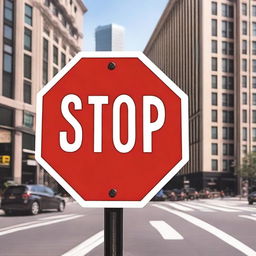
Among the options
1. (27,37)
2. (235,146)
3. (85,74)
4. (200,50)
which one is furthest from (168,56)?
(85,74)

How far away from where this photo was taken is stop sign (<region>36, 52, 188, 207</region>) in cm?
181

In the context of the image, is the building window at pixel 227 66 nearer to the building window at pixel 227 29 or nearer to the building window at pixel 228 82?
the building window at pixel 228 82

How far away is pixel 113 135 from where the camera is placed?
5.98 ft

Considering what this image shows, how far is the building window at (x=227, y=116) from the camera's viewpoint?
3000 inches

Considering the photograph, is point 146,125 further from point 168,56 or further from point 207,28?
point 168,56

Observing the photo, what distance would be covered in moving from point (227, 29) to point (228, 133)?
16956 mm

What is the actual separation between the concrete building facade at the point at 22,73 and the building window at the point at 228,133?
3130cm

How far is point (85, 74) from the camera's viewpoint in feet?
6.11

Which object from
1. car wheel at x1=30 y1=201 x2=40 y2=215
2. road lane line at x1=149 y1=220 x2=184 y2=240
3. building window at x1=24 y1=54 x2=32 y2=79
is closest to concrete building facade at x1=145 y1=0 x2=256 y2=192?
building window at x1=24 y1=54 x2=32 y2=79

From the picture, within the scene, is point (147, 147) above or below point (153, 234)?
above

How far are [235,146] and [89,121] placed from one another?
7662 cm

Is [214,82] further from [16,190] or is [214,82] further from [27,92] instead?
[16,190]

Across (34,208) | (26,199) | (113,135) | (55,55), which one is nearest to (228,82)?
(55,55)

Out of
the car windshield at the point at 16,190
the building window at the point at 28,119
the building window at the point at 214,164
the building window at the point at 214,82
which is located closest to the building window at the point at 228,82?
the building window at the point at 214,82
